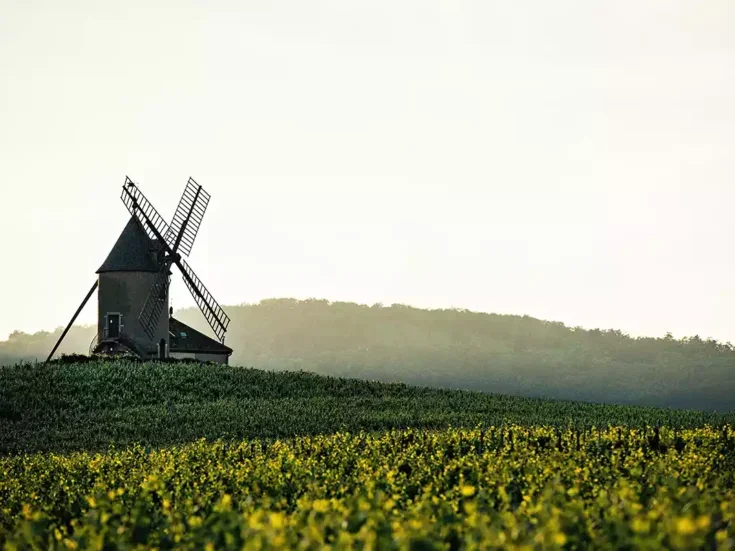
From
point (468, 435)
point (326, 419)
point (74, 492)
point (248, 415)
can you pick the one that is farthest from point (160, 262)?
point (74, 492)

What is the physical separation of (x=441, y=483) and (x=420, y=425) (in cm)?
1859

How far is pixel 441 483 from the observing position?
1470cm

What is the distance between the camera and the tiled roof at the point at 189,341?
5816 centimetres

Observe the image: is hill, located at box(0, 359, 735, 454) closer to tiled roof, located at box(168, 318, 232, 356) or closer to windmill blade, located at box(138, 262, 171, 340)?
windmill blade, located at box(138, 262, 171, 340)

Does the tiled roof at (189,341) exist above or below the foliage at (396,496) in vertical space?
above

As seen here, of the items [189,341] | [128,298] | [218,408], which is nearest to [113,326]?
[128,298]

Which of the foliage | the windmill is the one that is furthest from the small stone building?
the foliage

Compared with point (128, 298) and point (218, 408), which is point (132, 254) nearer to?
point (128, 298)

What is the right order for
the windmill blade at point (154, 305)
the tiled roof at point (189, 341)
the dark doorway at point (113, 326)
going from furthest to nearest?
the tiled roof at point (189, 341), the dark doorway at point (113, 326), the windmill blade at point (154, 305)

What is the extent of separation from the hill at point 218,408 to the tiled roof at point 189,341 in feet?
23.4

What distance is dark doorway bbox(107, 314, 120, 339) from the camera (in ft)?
175

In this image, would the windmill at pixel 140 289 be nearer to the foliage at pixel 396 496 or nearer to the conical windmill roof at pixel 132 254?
the conical windmill roof at pixel 132 254

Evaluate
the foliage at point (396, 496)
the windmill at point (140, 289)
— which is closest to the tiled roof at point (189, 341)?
the windmill at point (140, 289)

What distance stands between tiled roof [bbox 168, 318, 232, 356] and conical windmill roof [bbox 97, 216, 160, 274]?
5.34 m
